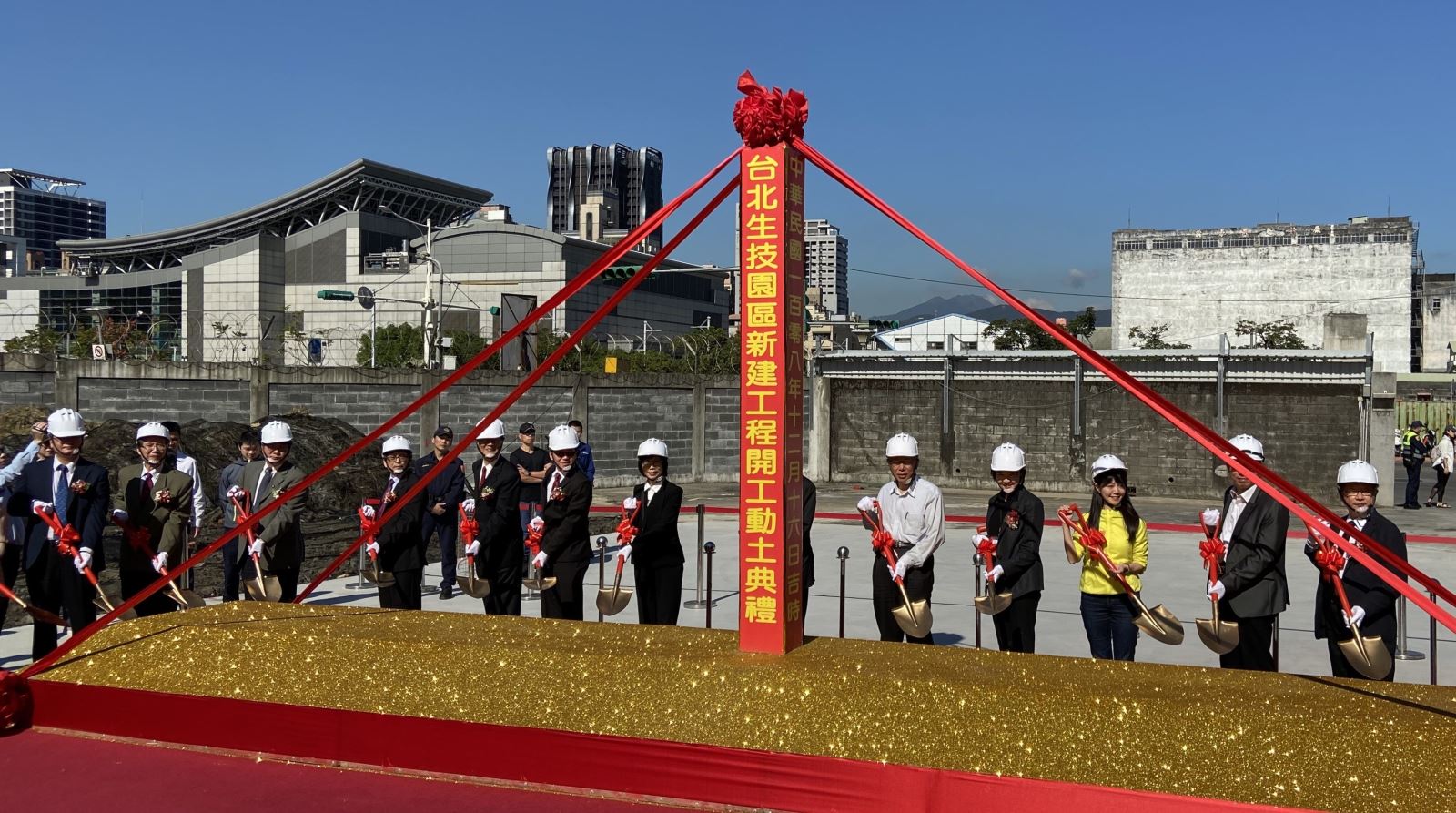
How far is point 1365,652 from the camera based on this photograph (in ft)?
21.1

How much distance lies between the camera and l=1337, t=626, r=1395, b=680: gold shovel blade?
21.1ft

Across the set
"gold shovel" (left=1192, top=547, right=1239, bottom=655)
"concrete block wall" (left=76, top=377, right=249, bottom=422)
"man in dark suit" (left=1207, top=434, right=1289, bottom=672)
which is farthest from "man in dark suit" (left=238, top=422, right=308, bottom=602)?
"concrete block wall" (left=76, top=377, right=249, bottom=422)

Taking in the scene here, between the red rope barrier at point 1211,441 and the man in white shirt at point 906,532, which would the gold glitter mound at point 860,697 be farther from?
the man in white shirt at point 906,532

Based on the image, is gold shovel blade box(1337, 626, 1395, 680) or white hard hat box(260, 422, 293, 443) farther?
white hard hat box(260, 422, 293, 443)

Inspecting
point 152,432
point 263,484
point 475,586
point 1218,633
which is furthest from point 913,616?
point 152,432

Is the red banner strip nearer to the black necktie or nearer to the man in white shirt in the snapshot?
the man in white shirt

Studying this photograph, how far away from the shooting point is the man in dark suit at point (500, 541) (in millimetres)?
9305

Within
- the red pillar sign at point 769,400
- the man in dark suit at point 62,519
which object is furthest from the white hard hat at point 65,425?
the red pillar sign at point 769,400

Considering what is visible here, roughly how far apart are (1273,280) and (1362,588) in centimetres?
7551

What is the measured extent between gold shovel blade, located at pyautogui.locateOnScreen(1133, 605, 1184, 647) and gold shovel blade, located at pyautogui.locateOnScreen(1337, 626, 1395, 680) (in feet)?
2.92

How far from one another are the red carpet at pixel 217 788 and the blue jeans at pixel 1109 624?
3.25 meters

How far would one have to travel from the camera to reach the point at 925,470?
2717cm

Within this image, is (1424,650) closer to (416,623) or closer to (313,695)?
(416,623)

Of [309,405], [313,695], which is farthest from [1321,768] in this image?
[309,405]
